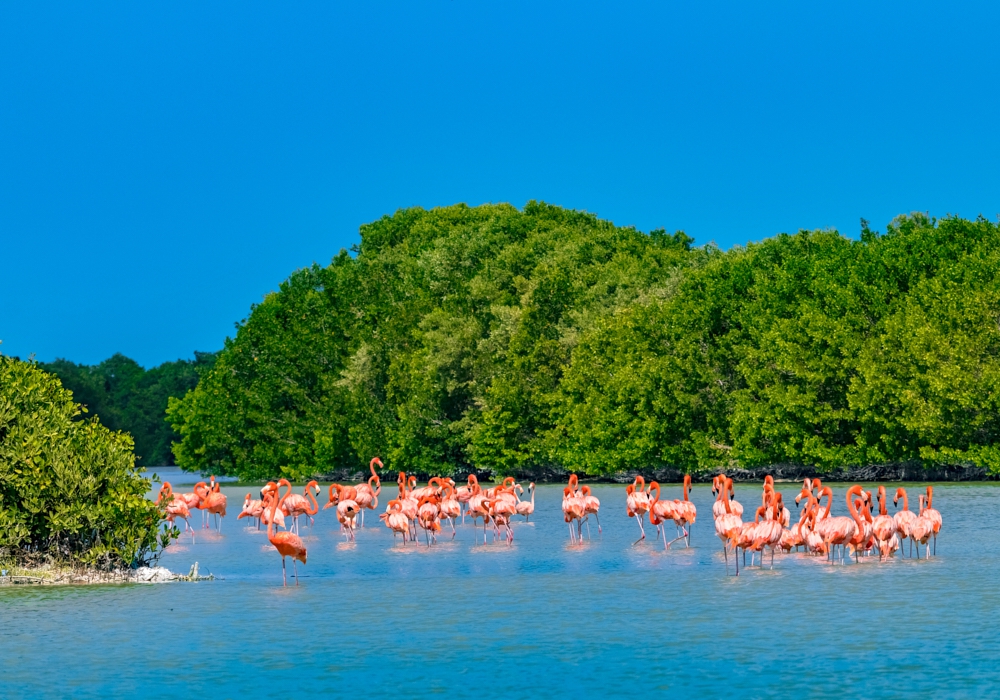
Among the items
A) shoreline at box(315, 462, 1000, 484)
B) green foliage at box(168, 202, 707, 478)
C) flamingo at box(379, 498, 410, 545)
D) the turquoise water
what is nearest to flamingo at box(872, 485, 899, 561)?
the turquoise water

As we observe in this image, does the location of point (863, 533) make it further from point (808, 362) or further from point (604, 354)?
point (604, 354)

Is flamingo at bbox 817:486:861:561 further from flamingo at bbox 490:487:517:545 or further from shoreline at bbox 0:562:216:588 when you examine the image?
shoreline at bbox 0:562:216:588

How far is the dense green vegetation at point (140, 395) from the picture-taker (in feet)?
478

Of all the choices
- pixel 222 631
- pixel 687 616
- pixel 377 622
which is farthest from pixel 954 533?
pixel 222 631

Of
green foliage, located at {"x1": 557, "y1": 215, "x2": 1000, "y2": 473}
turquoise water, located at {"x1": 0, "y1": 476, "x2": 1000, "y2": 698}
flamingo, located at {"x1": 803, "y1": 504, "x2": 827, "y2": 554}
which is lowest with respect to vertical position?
turquoise water, located at {"x1": 0, "y1": 476, "x2": 1000, "y2": 698}

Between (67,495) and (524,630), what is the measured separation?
10.4m

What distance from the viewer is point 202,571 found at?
29875mm

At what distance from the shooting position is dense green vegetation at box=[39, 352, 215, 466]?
478 feet

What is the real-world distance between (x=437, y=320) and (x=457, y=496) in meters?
38.5

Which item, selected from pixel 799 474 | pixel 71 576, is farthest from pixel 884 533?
pixel 799 474

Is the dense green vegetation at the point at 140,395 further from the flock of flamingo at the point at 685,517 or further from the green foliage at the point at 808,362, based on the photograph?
the flock of flamingo at the point at 685,517

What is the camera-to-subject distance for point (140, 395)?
16338 cm

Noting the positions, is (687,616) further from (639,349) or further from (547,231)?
(547,231)

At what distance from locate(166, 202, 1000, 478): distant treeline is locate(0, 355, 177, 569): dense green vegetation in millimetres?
42829
